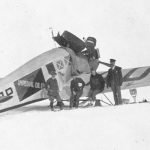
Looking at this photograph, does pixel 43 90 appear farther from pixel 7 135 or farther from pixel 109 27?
pixel 109 27

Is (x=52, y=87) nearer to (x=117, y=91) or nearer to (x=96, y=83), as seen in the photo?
(x=96, y=83)

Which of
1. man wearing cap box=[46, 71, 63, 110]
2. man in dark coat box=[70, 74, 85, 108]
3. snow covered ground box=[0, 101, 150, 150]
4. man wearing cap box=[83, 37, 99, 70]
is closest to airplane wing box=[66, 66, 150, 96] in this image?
man wearing cap box=[83, 37, 99, 70]

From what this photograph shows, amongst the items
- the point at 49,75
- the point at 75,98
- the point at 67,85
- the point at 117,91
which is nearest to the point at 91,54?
the point at 67,85

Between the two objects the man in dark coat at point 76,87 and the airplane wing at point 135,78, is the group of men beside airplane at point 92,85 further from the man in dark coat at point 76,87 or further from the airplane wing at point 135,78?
the airplane wing at point 135,78

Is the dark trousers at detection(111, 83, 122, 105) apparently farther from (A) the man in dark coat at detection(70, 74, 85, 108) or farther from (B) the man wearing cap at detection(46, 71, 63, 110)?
(B) the man wearing cap at detection(46, 71, 63, 110)

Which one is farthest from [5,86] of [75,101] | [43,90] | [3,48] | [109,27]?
[109,27]

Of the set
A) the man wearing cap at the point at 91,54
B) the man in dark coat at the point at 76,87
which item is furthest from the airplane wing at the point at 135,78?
the man in dark coat at the point at 76,87
